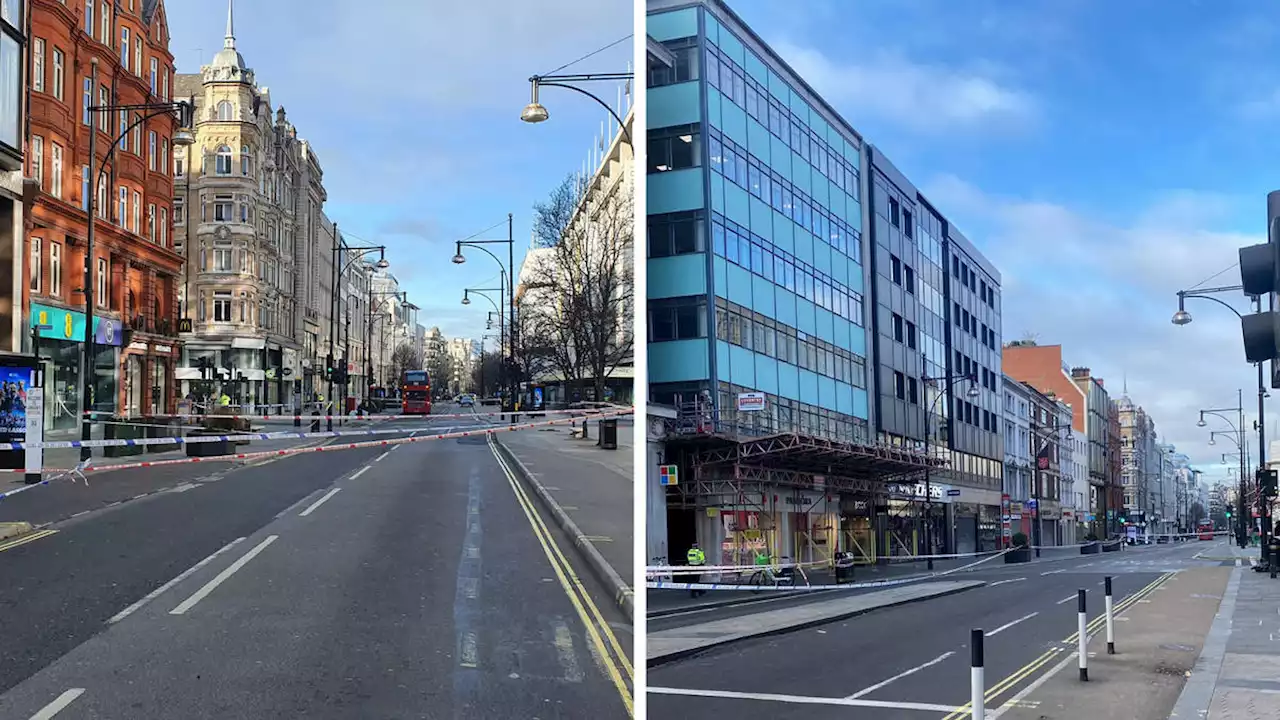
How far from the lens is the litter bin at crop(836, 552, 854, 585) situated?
7.72 m

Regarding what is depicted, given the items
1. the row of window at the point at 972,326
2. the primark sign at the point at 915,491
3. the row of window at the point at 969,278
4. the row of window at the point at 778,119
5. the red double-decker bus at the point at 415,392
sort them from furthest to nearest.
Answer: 1. the row of window at the point at 972,326
2. the row of window at the point at 969,278
3. the red double-decker bus at the point at 415,392
4. the primark sign at the point at 915,491
5. the row of window at the point at 778,119

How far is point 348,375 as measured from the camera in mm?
6508

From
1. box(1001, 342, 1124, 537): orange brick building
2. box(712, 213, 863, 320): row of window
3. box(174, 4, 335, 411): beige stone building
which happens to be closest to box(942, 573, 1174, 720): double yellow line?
box(712, 213, 863, 320): row of window

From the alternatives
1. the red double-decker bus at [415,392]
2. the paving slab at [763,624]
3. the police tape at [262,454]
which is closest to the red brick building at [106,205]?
the police tape at [262,454]

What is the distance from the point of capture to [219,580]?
4.30 meters

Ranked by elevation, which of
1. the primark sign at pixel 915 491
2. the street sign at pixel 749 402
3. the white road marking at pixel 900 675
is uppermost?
the street sign at pixel 749 402

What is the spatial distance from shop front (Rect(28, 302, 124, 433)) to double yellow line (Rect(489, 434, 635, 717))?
234 cm

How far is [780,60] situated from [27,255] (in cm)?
444

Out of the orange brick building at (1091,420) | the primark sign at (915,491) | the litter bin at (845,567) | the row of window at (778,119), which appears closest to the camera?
the row of window at (778,119)

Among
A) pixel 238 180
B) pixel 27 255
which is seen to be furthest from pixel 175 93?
pixel 27 255

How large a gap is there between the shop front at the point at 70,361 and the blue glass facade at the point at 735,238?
241cm

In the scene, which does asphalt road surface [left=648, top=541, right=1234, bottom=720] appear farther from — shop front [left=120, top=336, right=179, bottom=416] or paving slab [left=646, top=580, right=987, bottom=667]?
shop front [left=120, top=336, right=179, bottom=416]

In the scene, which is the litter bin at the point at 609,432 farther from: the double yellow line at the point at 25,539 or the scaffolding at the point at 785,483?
the double yellow line at the point at 25,539

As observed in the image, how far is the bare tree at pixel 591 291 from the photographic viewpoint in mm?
4594
